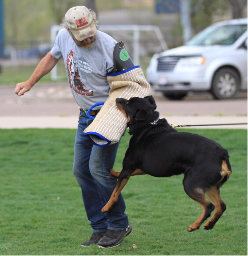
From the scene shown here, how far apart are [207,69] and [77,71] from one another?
10557 mm

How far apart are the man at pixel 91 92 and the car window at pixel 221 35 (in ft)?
37.4

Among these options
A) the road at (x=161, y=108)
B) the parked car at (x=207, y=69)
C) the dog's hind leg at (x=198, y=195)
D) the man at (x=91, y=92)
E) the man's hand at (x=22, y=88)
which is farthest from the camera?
the parked car at (x=207, y=69)

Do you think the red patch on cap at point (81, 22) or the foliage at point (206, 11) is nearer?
the red patch on cap at point (81, 22)

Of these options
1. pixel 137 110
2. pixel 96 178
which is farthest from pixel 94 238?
pixel 137 110

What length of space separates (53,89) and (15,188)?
14.3m

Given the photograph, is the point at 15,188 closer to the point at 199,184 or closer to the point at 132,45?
the point at 199,184

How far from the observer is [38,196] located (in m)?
6.49

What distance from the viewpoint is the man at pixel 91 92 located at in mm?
4133

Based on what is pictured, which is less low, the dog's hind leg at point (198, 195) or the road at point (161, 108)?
the dog's hind leg at point (198, 195)

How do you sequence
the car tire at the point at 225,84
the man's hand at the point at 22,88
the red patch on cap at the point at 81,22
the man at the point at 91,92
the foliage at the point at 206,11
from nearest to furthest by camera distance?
the red patch on cap at the point at 81,22, the man at the point at 91,92, the man's hand at the point at 22,88, the car tire at the point at 225,84, the foliage at the point at 206,11

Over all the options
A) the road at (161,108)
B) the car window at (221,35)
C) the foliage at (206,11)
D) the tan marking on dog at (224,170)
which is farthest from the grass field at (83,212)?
the foliage at (206,11)

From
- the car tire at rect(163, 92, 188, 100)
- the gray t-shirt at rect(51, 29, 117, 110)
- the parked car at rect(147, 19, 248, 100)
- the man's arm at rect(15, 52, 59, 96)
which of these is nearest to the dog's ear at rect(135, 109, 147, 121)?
the gray t-shirt at rect(51, 29, 117, 110)

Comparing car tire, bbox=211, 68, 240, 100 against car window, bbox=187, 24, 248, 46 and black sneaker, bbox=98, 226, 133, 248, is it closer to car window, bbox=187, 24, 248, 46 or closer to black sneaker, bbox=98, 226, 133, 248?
car window, bbox=187, 24, 248, 46

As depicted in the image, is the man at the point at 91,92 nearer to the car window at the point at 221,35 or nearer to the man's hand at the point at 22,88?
the man's hand at the point at 22,88
